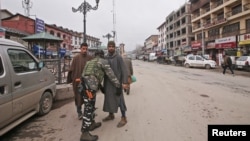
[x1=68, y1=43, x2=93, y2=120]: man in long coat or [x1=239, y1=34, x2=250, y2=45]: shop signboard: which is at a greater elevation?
[x1=239, y1=34, x2=250, y2=45]: shop signboard

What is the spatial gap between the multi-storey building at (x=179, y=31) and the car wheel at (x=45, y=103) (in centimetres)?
4743

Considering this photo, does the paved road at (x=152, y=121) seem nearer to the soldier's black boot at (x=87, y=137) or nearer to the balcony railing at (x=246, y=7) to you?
the soldier's black boot at (x=87, y=137)

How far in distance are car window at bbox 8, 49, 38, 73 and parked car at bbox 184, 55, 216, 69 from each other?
77.8 feet

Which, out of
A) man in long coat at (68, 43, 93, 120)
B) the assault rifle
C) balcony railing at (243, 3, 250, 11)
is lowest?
the assault rifle

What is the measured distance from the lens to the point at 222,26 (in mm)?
36562

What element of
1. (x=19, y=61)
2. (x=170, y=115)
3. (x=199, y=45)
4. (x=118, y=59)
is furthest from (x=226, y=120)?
(x=199, y=45)

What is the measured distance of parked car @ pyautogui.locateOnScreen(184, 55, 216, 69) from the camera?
2545 cm

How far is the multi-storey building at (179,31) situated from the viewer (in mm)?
54719

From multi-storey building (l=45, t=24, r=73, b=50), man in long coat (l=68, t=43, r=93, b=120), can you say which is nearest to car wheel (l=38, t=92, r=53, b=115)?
man in long coat (l=68, t=43, r=93, b=120)

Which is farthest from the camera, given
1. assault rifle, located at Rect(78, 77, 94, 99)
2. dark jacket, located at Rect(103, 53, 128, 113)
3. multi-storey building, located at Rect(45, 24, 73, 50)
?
multi-storey building, located at Rect(45, 24, 73, 50)

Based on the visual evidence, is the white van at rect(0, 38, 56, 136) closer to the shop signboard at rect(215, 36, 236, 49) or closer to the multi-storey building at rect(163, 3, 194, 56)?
the shop signboard at rect(215, 36, 236, 49)

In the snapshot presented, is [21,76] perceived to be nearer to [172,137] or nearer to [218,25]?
[172,137]

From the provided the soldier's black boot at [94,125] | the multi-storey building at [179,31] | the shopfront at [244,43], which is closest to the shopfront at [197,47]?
the multi-storey building at [179,31]

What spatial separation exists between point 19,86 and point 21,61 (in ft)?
2.31
